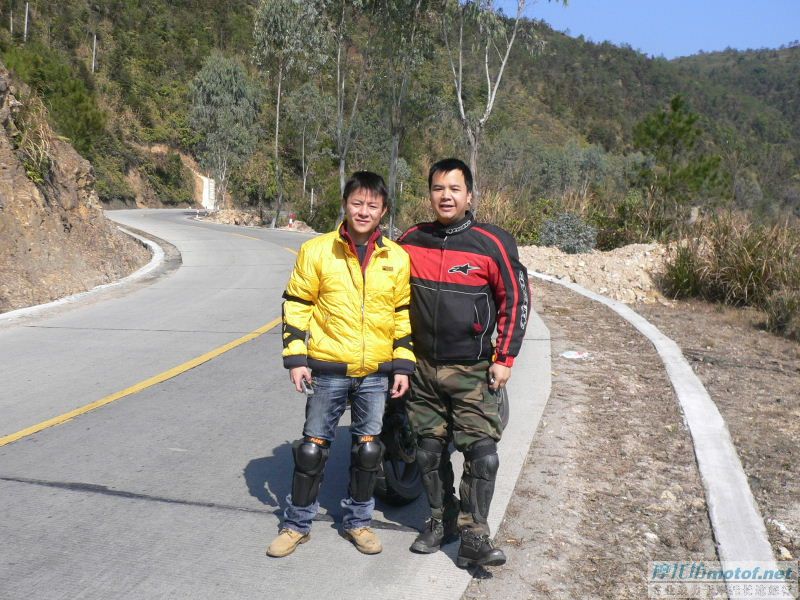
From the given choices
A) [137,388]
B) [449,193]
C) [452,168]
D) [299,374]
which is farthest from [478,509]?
Answer: [137,388]

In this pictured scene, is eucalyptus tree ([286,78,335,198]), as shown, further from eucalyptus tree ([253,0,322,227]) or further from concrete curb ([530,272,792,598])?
concrete curb ([530,272,792,598])

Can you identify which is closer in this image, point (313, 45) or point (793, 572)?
point (793, 572)

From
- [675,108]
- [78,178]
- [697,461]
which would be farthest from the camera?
[675,108]

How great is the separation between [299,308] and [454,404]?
856 mm

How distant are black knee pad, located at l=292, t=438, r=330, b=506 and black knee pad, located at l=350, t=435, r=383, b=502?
15cm

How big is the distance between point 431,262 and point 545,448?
2.21 m

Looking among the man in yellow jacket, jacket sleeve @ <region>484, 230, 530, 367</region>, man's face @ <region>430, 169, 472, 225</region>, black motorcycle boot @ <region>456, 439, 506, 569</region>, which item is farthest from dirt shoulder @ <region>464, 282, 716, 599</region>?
man's face @ <region>430, 169, 472, 225</region>

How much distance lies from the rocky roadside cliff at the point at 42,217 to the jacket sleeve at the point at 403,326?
29.2 ft

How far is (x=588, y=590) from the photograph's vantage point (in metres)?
3.48

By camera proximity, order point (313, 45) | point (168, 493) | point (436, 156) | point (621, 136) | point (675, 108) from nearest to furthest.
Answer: point (168, 493)
point (675, 108)
point (313, 45)
point (436, 156)
point (621, 136)

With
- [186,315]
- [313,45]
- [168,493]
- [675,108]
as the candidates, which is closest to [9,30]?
[313,45]

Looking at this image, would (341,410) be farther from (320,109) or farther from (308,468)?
(320,109)

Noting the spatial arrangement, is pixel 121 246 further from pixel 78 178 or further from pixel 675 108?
pixel 675 108

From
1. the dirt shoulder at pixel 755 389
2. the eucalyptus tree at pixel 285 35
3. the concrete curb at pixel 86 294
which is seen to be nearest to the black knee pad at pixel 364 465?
the dirt shoulder at pixel 755 389
